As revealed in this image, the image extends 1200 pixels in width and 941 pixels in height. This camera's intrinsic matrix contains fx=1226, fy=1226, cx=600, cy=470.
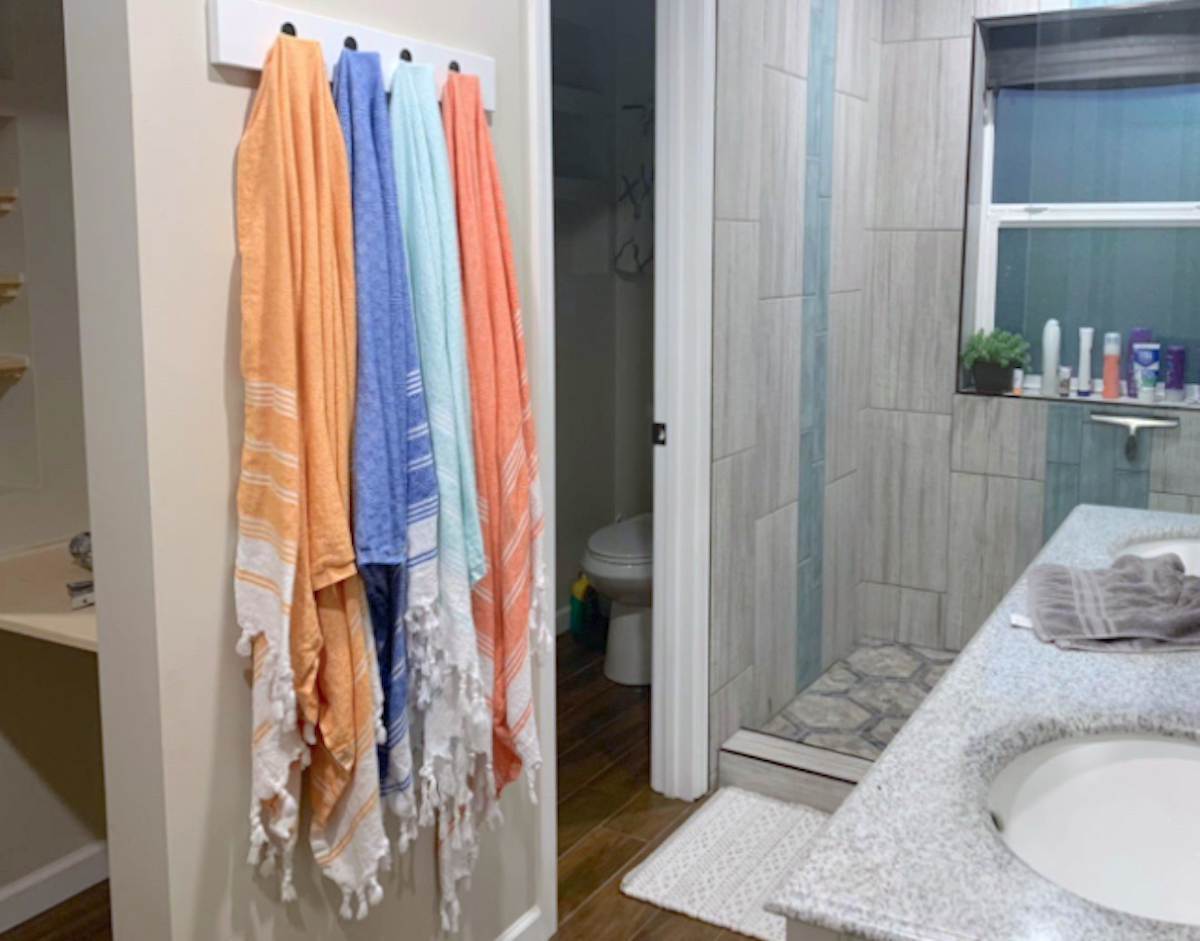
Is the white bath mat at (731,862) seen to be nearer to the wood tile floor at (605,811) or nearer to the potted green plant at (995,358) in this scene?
the wood tile floor at (605,811)

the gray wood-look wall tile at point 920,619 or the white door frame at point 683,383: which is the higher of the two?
the white door frame at point 683,383

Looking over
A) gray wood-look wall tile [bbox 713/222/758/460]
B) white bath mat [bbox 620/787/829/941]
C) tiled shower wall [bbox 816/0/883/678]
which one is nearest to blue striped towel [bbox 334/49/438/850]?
white bath mat [bbox 620/787/829/941]

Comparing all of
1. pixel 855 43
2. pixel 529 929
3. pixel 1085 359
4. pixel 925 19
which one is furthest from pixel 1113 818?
pixel 925 19

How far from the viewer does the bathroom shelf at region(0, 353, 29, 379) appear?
2500 millimetres

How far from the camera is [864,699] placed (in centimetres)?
359

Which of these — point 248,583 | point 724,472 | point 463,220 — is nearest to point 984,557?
point 724,472

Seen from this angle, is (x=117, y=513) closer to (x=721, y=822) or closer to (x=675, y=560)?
(x=675, y=560)

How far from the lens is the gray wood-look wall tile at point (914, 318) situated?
377cm

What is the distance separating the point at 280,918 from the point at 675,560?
1.45 m

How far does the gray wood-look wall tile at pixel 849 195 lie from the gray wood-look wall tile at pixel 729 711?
1194mm

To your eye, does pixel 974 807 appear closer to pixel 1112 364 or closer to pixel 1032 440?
pixel 1112 364

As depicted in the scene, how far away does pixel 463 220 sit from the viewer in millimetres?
1910

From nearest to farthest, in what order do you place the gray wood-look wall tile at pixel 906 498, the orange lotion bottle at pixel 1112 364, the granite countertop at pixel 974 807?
the granite countertop at pixel 974 807, the orange lotion bottle at pixel 1112 364, the gray wood-look wall tile at pixel 906 498

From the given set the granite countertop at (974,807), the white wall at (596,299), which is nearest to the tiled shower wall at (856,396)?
the white wall at (596,299)
